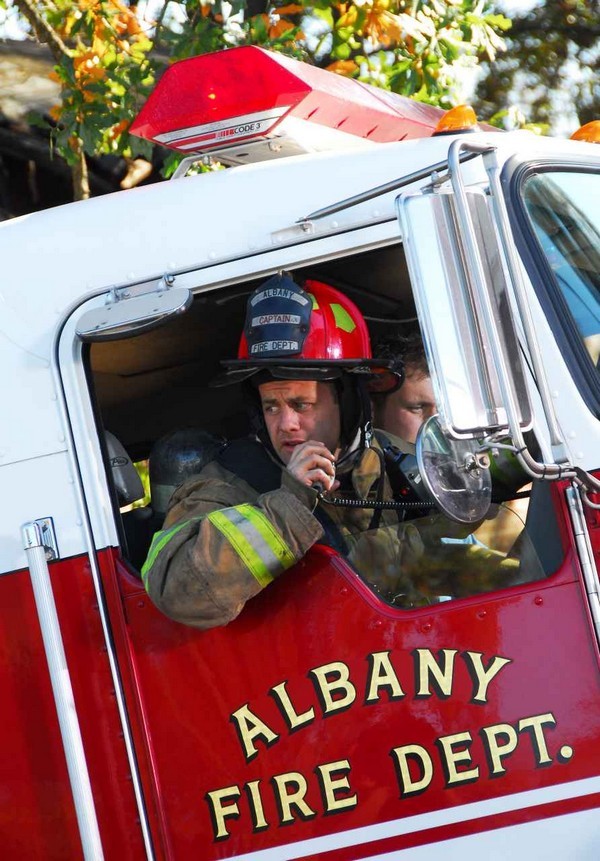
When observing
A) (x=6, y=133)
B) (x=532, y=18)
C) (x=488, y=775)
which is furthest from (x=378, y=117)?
(x=532, y=18)

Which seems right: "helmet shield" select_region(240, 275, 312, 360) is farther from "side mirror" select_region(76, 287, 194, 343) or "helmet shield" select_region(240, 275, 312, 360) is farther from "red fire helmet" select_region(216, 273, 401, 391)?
"side mirror" select_region(76, 287, 194, 343)

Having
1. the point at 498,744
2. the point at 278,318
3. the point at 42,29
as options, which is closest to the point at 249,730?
the point at 498,744

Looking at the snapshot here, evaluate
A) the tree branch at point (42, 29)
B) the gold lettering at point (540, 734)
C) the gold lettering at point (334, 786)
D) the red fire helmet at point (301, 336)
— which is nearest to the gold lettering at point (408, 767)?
the gold lettering at point (334, 786)

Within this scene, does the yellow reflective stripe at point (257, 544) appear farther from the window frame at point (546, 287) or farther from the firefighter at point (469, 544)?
the window frame at point (546, 287)

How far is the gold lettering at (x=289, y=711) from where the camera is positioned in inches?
99.6

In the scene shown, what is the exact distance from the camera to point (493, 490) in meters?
2.96

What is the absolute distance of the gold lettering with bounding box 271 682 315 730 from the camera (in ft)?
8.30

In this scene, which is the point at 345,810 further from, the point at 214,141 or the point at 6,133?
the point at 6,133

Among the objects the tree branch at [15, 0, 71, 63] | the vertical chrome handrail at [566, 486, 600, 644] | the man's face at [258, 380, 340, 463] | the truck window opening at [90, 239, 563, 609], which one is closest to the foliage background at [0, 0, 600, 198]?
the tree branch at [15, 0, 71, 63]

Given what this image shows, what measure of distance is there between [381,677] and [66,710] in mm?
683

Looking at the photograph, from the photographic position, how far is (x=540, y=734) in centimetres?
241

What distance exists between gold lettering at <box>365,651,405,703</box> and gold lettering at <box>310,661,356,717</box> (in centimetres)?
4

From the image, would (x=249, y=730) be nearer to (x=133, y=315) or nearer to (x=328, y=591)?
(x=328, y=591)

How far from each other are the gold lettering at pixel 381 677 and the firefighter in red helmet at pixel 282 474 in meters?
0.27
